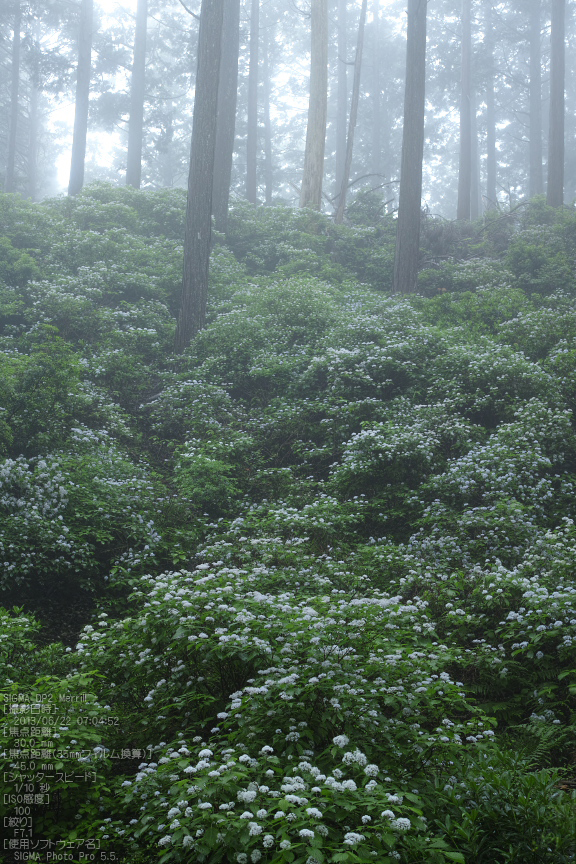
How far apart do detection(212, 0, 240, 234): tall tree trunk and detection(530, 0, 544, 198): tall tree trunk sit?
16.6 metres

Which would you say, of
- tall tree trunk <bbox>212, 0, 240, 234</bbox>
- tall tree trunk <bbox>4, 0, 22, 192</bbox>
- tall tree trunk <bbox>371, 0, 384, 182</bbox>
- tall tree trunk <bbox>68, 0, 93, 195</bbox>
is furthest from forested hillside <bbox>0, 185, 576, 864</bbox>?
tall tree trunk <bbox>371, 0, 384, 182</bbox>

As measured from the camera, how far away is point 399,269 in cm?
1470

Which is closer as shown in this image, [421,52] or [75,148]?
[421,52]

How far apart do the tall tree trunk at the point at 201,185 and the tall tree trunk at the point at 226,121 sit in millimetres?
4293

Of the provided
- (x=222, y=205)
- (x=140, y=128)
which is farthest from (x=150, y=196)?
(x=140, y=128)

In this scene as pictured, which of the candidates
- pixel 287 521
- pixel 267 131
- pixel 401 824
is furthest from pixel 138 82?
pixel 401 824

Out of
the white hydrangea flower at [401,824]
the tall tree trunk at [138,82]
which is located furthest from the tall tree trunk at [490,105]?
the white hydrangea flower at [401,824]

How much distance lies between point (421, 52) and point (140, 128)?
55.4 ft

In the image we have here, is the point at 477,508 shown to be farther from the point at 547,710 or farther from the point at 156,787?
the point at 156,787

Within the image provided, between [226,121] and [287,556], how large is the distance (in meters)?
16.2

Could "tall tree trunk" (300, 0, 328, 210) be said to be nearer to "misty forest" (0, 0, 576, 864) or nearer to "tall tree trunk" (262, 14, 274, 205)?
"misty forest" (0, 0, 576, 864)

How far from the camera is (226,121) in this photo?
1806 cm

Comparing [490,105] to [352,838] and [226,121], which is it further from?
[352,838]

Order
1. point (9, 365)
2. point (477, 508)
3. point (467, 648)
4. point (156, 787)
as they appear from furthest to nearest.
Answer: point (9, 365) < point (477, 508) < point (467, 648) < point (156, 787)
